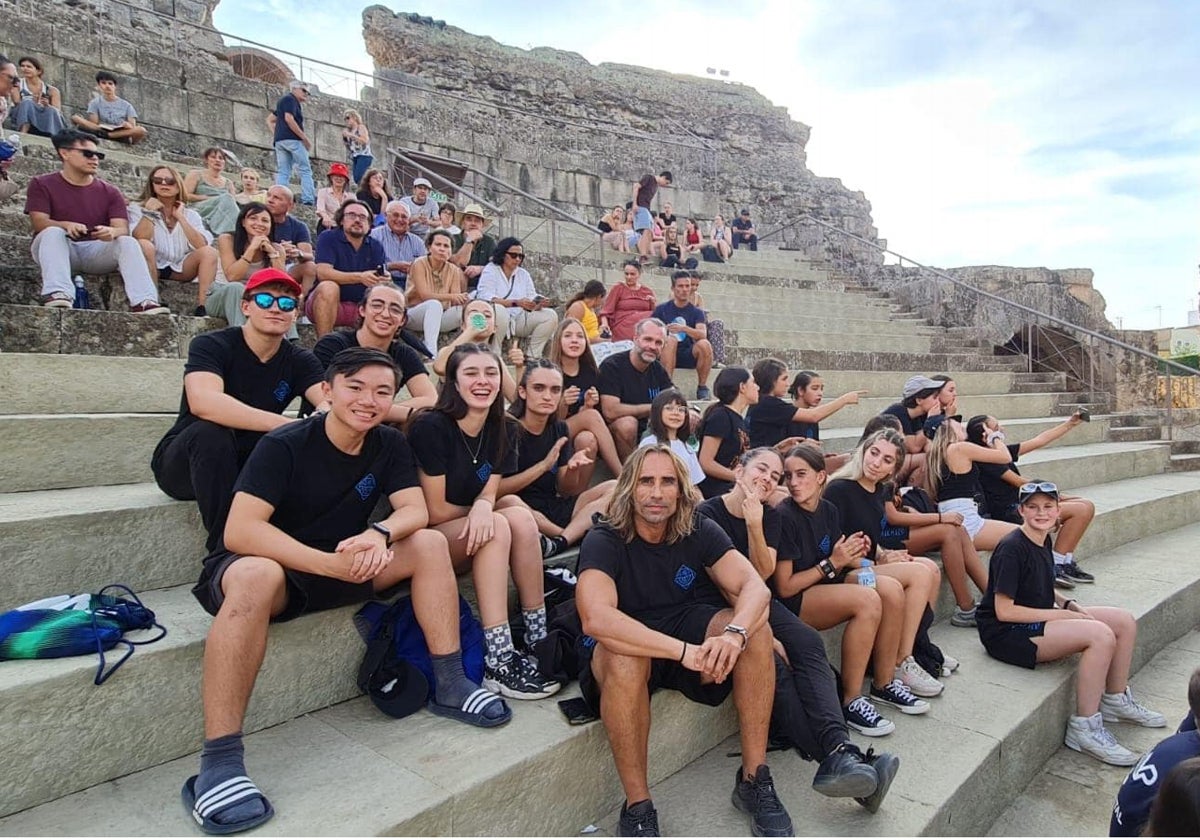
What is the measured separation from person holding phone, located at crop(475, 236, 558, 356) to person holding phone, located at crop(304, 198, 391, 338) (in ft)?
3.04

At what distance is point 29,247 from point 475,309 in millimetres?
2634

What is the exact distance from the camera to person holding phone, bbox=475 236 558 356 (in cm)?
533

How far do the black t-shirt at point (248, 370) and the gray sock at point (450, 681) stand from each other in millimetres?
1052

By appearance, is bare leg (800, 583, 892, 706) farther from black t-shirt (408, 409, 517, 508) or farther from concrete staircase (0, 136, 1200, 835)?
black t-shirt (408, 409, 517, 508)

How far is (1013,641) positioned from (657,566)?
79.0 inches

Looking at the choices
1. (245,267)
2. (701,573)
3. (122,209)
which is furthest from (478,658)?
(122,209)

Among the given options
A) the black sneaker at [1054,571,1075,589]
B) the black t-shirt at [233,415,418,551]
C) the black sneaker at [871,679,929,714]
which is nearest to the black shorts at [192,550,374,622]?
the black t-shirt at [233,415,418,551]

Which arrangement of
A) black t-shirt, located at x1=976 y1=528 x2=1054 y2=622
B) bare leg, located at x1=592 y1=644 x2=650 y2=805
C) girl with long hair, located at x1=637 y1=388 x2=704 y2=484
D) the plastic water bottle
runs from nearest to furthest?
bare leg, located at x1=592 y1=644 x2=650 y2=805 → the plastic water bottle → black t-shirt, located at x1=976 y1=528 x2=1054 y2=622 → girl with long hair, located at x1=637 y1=388 x2=704 y2=484

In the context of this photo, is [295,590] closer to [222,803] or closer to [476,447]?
[222,803]

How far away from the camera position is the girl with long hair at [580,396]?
13.0ft

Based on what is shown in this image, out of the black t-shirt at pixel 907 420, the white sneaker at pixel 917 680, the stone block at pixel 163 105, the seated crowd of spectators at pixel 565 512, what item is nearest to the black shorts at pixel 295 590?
the seated crowd of spectators at pixel 565 512

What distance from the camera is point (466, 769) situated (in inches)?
75.2

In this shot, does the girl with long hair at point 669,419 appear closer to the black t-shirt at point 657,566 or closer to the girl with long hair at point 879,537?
the girl with long hair at point 879,537

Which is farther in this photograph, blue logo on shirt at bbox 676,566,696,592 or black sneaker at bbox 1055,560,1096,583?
black sneaker at bbox 1055,560,1096,583
